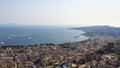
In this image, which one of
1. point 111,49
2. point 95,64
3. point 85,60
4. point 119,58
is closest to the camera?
point 95,64

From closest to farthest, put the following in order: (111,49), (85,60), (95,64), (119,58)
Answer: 1. (95,64)
2. (119,58)
3. (85,60)
4. (111,49)

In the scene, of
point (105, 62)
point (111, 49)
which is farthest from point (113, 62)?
point (111, 49)

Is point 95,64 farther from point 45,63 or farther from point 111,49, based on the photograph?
point 111,49

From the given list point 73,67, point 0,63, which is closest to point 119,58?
point 73,67

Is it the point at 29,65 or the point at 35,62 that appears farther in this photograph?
the point at 35,62

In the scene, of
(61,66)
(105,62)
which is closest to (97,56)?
(105,62)

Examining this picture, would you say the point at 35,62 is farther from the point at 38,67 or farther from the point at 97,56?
the point at 97,56

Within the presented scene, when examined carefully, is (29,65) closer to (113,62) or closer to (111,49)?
(113,62)

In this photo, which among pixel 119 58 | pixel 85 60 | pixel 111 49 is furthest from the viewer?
pixel 111 49

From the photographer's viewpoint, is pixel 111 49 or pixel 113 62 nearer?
pixel 113 62
